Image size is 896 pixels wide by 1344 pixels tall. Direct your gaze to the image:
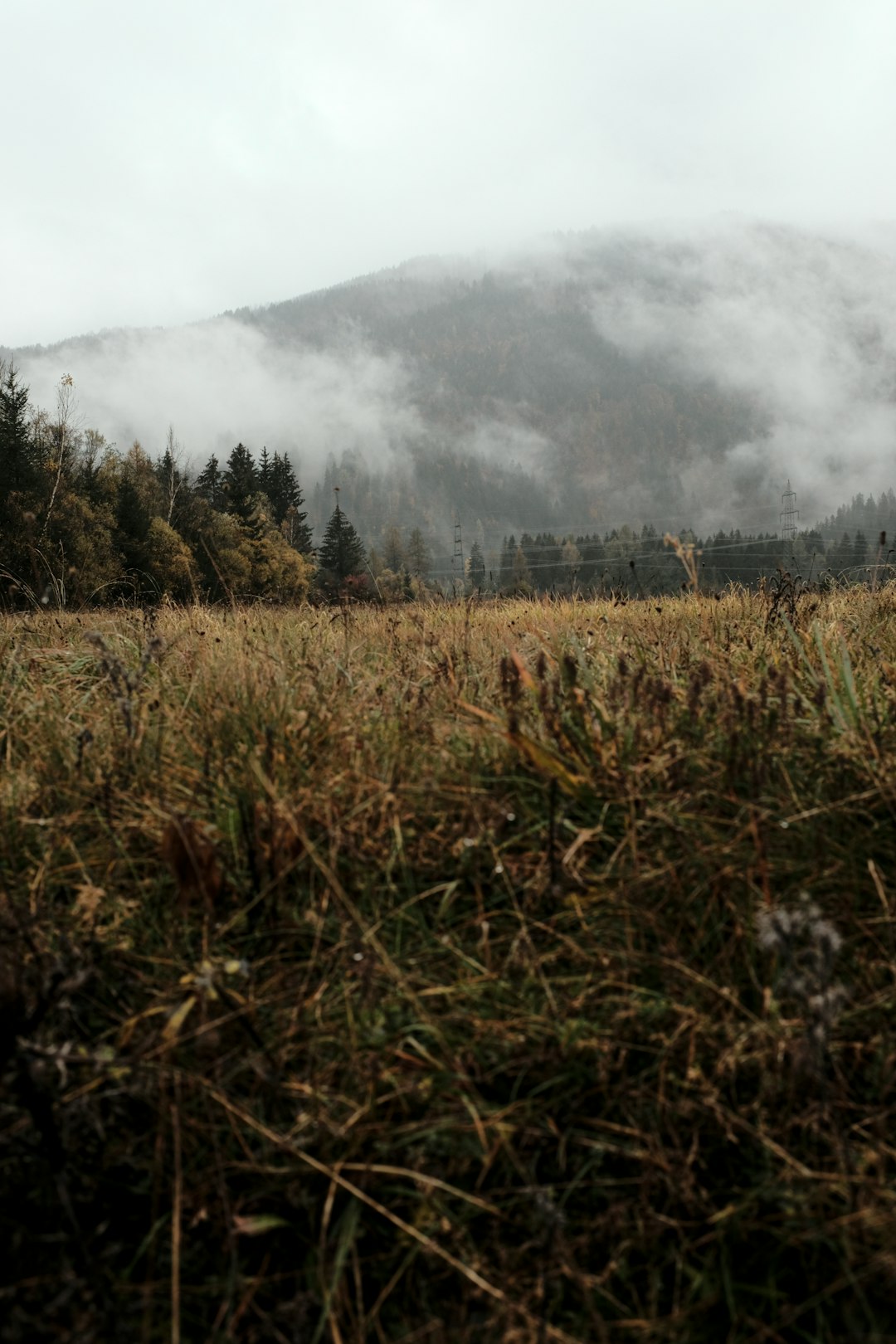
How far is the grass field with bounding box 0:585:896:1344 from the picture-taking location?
1497mm

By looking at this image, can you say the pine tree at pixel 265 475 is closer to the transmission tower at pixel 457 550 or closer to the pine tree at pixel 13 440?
the pine tree at pixel 13 440

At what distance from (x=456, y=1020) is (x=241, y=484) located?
57896mm

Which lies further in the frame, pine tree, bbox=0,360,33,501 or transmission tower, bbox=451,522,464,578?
pine tree, bbox=0,360,33,501

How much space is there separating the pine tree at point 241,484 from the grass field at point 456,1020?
44.5 m

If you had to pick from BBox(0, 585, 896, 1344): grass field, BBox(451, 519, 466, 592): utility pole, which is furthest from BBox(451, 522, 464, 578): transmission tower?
BBox(0, 585, 896, 1344): grass field

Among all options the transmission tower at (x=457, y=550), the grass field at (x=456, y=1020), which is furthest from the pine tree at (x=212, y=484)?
the grass field at (x=456, y=1020)

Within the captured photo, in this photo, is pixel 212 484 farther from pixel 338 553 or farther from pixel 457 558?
pixel 457 558

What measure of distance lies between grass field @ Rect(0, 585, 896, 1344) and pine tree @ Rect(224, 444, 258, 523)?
44.5 m

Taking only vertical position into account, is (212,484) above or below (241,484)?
above

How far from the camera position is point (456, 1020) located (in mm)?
1886

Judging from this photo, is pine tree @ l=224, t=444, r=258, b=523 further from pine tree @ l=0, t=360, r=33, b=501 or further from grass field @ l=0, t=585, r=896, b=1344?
grass field @ l=0, t=585, r=896, b=1344

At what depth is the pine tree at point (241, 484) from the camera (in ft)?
168

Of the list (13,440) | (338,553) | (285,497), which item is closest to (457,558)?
(13,440)

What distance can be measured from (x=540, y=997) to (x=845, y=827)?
39.2 inches
